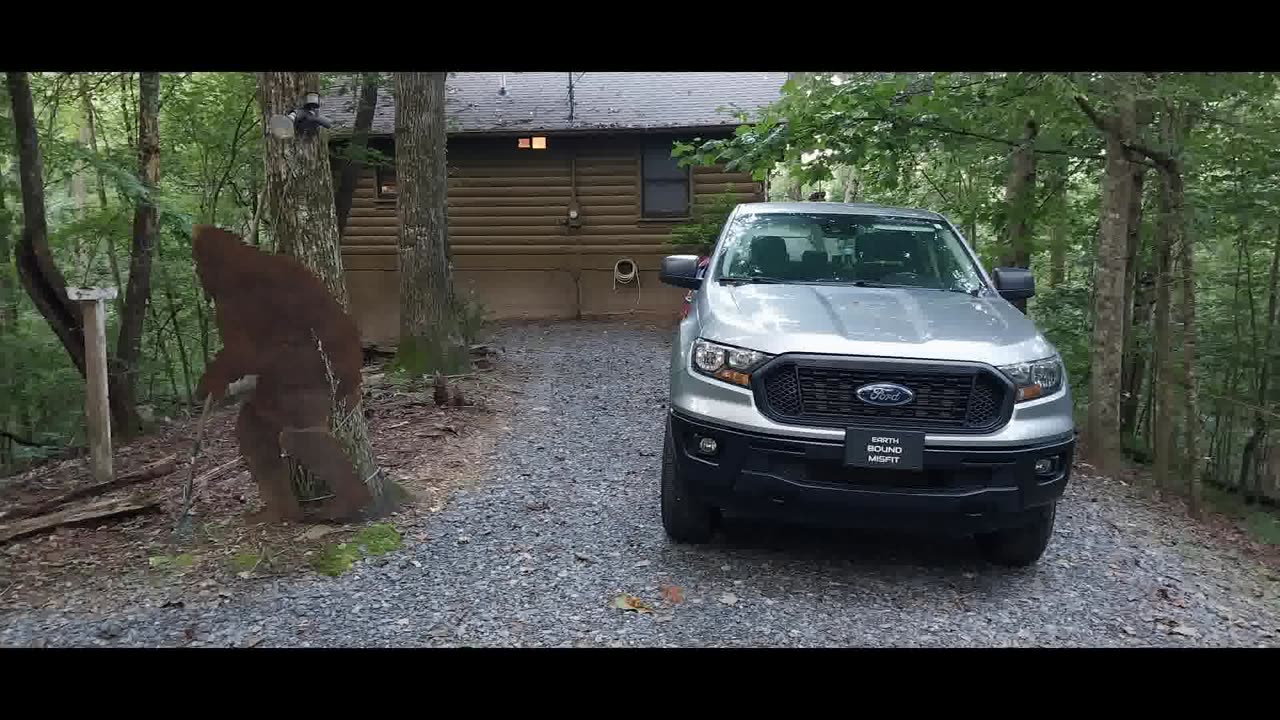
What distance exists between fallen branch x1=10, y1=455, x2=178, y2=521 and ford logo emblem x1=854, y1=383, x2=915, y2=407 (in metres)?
4.85

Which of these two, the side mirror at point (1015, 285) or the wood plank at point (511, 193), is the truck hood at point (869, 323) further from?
the wood plank at point (511, 193)

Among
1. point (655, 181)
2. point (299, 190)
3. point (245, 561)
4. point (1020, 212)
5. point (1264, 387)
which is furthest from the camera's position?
point (655, 181)

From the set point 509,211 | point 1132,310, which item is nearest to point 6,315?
point 509,211

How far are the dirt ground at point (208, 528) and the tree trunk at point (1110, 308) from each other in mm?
4902

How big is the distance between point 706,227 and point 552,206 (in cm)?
355

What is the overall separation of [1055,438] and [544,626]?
2456 millimetres

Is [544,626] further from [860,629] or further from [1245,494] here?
[1245,494]

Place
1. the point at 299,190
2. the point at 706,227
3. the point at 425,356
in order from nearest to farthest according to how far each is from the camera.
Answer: the point at 299,190, the point at 425,356, the point at 706,227

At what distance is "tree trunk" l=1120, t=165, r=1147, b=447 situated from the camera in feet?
27.1

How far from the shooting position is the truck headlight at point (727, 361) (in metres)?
3.95

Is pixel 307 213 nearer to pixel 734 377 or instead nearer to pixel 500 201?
pixel 734 377

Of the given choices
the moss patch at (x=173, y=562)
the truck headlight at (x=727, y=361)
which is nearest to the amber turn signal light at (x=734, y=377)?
the truck headlight at (x=727, y=361)

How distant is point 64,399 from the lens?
12.7m

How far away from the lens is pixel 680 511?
443 centimetres
